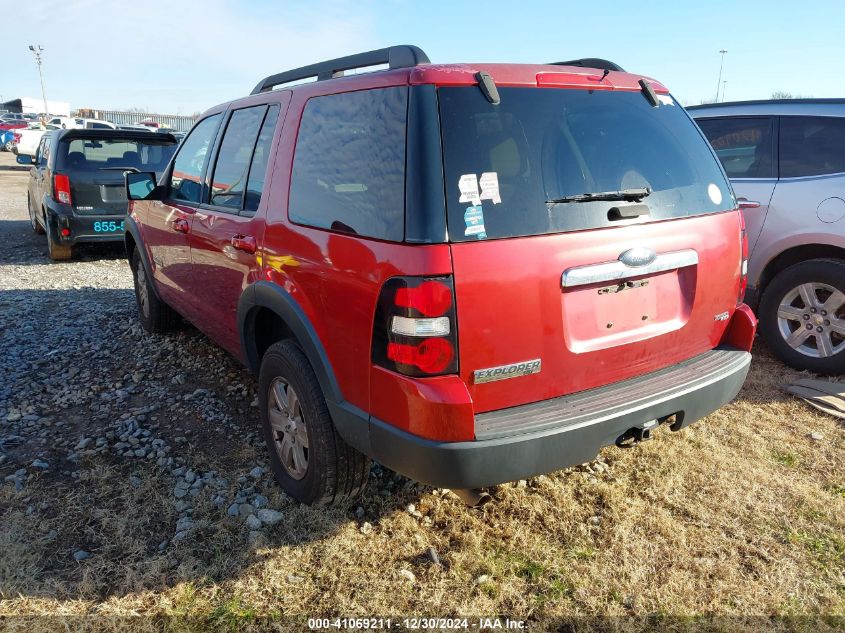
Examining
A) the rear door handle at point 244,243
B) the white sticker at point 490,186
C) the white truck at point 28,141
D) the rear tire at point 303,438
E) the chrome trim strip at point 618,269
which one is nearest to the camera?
the white sticker at point 490,186

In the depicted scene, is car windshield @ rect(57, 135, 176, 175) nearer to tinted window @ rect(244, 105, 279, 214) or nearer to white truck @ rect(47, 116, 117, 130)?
tinted window @ rect(244, 105, 279, 214)

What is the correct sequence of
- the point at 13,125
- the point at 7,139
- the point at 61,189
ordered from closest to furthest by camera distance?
the point at 61,189
the point at 7,139
the point at 13,125

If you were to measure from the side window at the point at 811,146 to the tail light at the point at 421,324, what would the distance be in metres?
3.71

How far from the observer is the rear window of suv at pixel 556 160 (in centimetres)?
211

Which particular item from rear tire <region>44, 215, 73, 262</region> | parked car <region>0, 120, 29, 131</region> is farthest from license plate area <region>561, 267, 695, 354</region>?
parked car <region>0, 120, 29, 131</region>

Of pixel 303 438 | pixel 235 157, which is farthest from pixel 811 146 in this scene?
pixel 303 438

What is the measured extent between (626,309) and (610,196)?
1.46 feet

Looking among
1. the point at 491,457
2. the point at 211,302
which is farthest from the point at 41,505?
the point at 491,457

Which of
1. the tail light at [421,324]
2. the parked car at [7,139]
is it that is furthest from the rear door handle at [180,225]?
the parked car at [7,139]

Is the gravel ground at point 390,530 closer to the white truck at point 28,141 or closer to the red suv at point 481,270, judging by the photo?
the red suv at point 481,270

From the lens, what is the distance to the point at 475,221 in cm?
209

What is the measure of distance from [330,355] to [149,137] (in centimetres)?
700

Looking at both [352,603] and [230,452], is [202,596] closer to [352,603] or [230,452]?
[352,603]

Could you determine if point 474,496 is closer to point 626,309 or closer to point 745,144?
point 626,309
